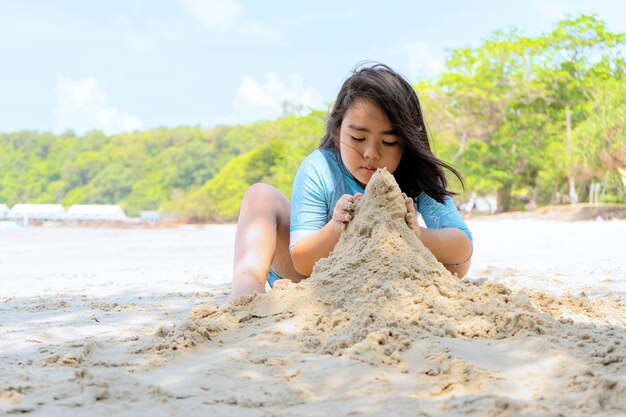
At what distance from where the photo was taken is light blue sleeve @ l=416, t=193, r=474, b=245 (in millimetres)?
3068

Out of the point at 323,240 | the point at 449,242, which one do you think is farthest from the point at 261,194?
the point at 449,242

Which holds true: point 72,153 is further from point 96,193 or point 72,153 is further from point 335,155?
point 335,155

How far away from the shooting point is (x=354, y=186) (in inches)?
122

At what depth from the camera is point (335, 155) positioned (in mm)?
3207

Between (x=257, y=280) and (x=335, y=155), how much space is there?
776mm

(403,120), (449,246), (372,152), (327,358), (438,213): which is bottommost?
(327,358)

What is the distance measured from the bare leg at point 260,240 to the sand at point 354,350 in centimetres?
38

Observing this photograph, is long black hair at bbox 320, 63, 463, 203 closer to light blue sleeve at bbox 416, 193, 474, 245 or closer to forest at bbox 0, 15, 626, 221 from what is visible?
light blue sleeve at bbox 416, 193, 474, 245

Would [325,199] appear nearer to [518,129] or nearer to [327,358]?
[327,358]

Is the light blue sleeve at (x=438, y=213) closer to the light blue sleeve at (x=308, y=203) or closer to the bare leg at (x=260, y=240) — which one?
the light blue sleeve at (x=308, y=203)

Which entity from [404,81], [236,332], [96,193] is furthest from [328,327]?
[96,193]

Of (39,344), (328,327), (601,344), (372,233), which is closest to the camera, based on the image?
(601,344)

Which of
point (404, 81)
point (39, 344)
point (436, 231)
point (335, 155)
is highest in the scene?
point (404, 81)

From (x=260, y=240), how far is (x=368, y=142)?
66 centimetres
